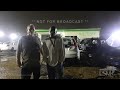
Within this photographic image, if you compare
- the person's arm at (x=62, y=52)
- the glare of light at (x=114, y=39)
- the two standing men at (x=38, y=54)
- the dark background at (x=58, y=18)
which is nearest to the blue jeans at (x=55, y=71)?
the two standing men at (x=38, y=54)

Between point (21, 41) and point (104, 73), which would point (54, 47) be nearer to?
point (21, 41)

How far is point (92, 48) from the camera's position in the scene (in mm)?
4676

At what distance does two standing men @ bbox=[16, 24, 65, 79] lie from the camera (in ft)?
14.2

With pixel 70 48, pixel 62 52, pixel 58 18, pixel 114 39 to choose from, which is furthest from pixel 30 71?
pixel 114 39

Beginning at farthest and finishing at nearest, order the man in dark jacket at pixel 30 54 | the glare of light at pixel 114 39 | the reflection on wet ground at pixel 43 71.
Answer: the glare of light at pixel 114 39
the reflection on wet ground at pixel 43 71
the man in dark jacket at pixel 30 54

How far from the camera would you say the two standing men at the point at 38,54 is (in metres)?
4.33

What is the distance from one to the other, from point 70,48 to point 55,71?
1.94 ft

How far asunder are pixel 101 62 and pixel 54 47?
3.59 ft

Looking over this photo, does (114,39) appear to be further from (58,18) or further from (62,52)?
(58,18)

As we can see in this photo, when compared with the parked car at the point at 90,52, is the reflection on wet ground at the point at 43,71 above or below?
below

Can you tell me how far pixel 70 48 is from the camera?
454 cm

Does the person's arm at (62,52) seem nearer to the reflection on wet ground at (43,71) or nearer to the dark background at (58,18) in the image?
the reflection on wet ground at (43,71)

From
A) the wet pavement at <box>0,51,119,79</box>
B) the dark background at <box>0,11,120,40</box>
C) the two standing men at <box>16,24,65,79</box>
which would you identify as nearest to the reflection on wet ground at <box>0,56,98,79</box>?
the wet pavement at <box>0,51,119,79</box>
